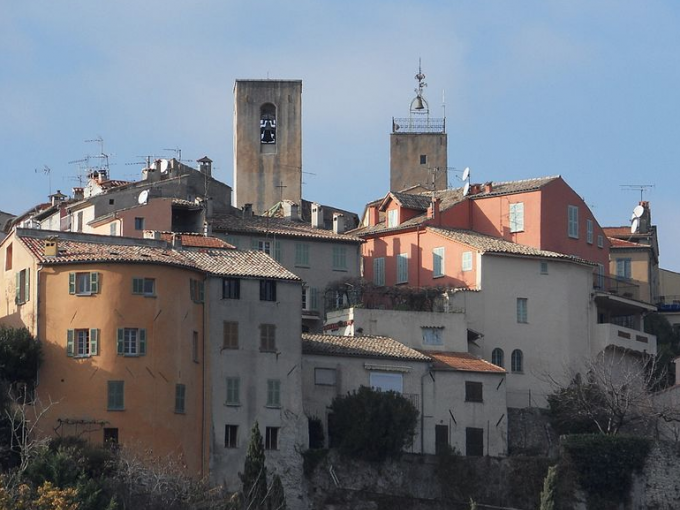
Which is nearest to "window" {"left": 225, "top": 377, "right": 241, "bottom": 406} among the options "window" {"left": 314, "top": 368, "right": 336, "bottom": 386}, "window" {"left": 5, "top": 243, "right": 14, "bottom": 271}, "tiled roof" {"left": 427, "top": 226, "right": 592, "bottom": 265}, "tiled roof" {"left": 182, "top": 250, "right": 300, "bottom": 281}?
"tiled roof" {"left": 182, "top": 250, "right": 300, "bottom": 281}

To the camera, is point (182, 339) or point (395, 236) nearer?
point (182, 339)

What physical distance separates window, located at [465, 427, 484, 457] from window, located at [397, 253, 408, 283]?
12.6 meters

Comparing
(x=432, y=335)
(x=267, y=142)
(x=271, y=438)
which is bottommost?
(x=271, y=438)

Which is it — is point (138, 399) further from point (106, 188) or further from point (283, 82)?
point (283, 82)

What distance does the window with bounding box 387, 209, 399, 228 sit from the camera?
321 ft

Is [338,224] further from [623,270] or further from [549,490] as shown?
[549,490]

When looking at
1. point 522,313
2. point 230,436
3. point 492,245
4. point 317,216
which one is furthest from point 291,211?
point 230,436

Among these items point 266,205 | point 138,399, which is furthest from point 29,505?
point 266,205

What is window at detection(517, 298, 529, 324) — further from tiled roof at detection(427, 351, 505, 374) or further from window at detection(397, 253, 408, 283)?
window at detection(397, 253, 408, 283)

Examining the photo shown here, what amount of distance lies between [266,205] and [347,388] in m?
28.6

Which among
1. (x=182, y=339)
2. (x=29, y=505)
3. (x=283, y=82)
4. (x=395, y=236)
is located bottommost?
(x=29, y=505)

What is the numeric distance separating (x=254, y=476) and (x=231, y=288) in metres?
8.10

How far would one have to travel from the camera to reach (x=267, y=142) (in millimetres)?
111250

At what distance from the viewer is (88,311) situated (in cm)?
7525
